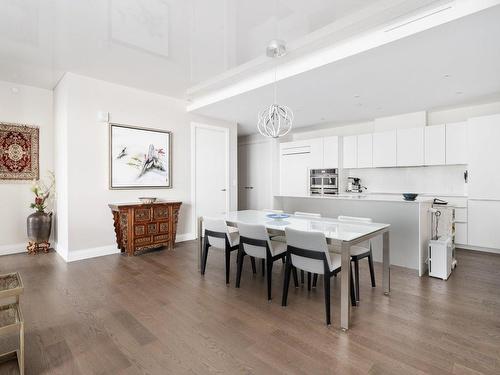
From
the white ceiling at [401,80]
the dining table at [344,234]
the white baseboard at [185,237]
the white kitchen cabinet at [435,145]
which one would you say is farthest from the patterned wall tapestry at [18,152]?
the white kitchen cabinet at [435,145]

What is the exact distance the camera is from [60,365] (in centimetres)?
169

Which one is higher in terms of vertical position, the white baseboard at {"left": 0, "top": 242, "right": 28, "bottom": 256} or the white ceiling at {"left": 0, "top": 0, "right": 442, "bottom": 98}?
the white ceiling at {"left": 0, "top": 0, "right": 442, "bottom": 98}

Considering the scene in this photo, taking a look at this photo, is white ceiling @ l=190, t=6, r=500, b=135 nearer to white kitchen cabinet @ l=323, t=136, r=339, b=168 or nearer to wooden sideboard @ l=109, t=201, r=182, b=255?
white kitchen cabinet @ l=323, t=136, r=339, b=168

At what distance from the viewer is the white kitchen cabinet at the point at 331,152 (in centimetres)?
596

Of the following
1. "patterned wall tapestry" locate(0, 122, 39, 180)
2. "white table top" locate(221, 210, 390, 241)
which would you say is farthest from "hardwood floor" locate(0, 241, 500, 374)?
"patterned wall tapestry" locate(0, 122, 39, 180)

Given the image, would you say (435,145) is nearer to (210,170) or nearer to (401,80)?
(401,80)

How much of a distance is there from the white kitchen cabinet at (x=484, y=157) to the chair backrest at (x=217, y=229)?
13.6ft

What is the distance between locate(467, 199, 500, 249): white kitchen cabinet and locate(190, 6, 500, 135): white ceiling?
1.72 m

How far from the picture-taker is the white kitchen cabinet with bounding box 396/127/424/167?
4.97 m

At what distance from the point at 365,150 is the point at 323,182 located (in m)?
1.10

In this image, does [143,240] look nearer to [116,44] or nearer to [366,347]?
[116,44]

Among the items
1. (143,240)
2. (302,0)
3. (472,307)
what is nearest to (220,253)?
(143,240)

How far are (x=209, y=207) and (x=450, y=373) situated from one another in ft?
14.8

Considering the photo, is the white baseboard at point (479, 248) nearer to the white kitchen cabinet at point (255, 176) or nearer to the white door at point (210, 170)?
the white kitchen cabinet at point (255, 176)
